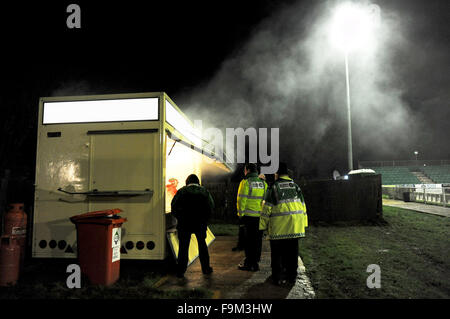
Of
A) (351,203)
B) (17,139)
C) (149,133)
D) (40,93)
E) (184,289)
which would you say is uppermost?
(40,93)

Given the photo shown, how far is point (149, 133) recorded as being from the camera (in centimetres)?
441

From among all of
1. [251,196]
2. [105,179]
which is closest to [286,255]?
[251,196]

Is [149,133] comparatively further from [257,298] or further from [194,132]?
[257,298]

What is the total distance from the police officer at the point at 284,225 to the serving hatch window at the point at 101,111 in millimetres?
2208

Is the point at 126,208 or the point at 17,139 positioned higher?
the point at 17,139

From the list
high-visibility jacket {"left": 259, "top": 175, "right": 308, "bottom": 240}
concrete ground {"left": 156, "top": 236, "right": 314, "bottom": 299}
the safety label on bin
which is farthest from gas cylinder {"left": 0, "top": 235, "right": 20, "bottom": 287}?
high-visibility jacket {"left": 259, "top": 175, "right": 308, "bottom": 240}

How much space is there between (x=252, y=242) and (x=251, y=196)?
766mm

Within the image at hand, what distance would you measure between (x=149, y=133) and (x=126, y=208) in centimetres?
121

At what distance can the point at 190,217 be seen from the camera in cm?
439

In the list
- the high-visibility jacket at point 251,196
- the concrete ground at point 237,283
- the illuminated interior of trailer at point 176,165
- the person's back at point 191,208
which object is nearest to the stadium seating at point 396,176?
the illuminated interior of trailer at point 176,165

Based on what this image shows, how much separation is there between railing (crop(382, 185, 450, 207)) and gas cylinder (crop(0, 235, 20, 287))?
1672cm

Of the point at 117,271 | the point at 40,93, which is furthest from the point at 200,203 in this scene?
the point at 40,93

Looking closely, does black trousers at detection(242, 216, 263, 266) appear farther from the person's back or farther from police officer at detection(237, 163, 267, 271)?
the person's back

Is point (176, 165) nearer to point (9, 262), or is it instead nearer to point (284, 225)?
point (284, 225)
